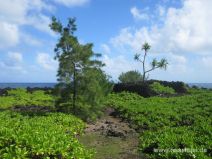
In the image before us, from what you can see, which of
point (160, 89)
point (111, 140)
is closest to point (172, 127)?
point (111, 140)

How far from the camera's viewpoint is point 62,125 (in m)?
20.6

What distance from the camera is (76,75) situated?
25125 mm

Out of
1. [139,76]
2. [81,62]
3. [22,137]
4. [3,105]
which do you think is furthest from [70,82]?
[139,76]

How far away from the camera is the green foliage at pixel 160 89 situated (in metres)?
46.1

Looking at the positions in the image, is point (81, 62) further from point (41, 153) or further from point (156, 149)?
point (41, 153)

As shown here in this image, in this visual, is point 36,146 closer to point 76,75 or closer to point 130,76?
point 76,75

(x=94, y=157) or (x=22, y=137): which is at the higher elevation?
(x=22, y=137)

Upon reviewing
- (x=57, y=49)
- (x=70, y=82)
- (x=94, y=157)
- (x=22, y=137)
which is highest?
(x=57, y=49)

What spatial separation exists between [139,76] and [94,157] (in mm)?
57286

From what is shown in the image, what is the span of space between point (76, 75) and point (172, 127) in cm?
748

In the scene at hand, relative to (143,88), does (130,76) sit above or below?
above

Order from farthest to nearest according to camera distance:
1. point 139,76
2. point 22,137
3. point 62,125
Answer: point 139,76, point 62,125, point 22,137

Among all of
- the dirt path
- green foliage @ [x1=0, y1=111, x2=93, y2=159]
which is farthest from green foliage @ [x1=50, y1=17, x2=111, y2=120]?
green foliage @ [x1=0, y1=111, x2=93, y2=159]

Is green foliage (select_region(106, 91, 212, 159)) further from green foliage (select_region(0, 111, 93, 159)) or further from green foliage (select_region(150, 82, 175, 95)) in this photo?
green foliage (select_region(150, 82, 175, 95))
